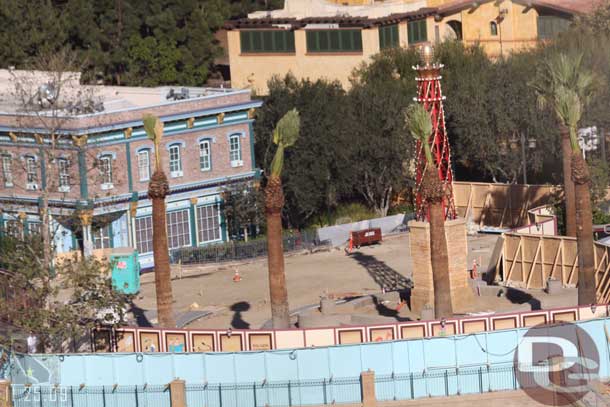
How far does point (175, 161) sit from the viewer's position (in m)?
67.1

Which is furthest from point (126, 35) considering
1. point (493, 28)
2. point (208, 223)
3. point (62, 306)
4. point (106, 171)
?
point (62, 306)

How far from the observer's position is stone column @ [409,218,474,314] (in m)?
49.3

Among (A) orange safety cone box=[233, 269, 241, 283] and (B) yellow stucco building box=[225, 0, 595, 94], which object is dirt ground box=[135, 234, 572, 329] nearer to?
(A) orange safety cone box=[233, 269, 241, 283]

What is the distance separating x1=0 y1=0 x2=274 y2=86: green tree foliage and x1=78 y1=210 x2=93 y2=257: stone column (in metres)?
32.9

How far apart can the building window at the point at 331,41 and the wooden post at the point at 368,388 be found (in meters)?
50.0

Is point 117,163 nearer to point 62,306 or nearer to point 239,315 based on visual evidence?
point 239,315

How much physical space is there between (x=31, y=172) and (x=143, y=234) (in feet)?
17.4

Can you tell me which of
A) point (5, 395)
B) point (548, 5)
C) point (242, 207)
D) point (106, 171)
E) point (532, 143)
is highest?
point (548, 5)

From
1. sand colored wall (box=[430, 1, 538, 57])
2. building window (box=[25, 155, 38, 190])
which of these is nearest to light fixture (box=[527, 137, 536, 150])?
sand colored wall (box=[430, 1, 538, 57])

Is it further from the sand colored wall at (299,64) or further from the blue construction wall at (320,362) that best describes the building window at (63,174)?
the sand colored wall at (299,64)

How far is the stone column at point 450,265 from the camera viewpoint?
162ft

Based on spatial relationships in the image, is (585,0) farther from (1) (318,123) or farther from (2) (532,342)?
(2) (532,342)

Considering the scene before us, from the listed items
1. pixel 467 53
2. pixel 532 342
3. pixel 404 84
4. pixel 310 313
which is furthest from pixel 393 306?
pixel 467 53

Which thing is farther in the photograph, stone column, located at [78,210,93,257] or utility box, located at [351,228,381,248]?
utility box, located at [351,228,381,248]
